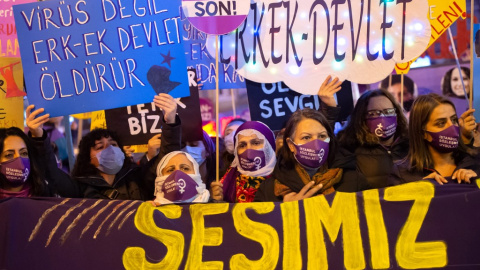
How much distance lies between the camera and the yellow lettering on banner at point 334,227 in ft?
11.8

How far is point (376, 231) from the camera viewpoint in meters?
3.64

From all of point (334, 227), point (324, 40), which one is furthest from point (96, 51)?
point (334, 227)

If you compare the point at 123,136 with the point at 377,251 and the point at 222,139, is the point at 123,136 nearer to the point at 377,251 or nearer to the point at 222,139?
the point at 222,139

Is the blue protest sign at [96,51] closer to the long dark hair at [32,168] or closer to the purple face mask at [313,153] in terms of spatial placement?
the long dark hair at [32,168]

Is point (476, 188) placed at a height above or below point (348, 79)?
below

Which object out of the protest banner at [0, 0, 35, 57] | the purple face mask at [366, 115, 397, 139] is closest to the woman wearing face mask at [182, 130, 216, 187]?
the purple face mask at [366, 115, 397, 139]

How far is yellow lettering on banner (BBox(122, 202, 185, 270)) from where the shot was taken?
375 cm

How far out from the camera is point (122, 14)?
4887 millimetres

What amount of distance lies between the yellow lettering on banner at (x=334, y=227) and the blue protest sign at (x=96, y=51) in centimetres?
155

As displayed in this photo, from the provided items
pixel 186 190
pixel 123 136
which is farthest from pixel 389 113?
pixel 123 136

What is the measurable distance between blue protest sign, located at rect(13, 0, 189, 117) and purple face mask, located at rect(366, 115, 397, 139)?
1.39 m

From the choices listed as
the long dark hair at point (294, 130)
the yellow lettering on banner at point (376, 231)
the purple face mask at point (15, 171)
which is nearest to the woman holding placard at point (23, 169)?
the purple face mask at point (15, 171)

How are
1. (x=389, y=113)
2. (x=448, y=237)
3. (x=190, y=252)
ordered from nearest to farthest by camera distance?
(x=448, y=237), (x=190, y=252), (x=389, y=113)

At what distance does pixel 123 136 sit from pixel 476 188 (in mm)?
2586
